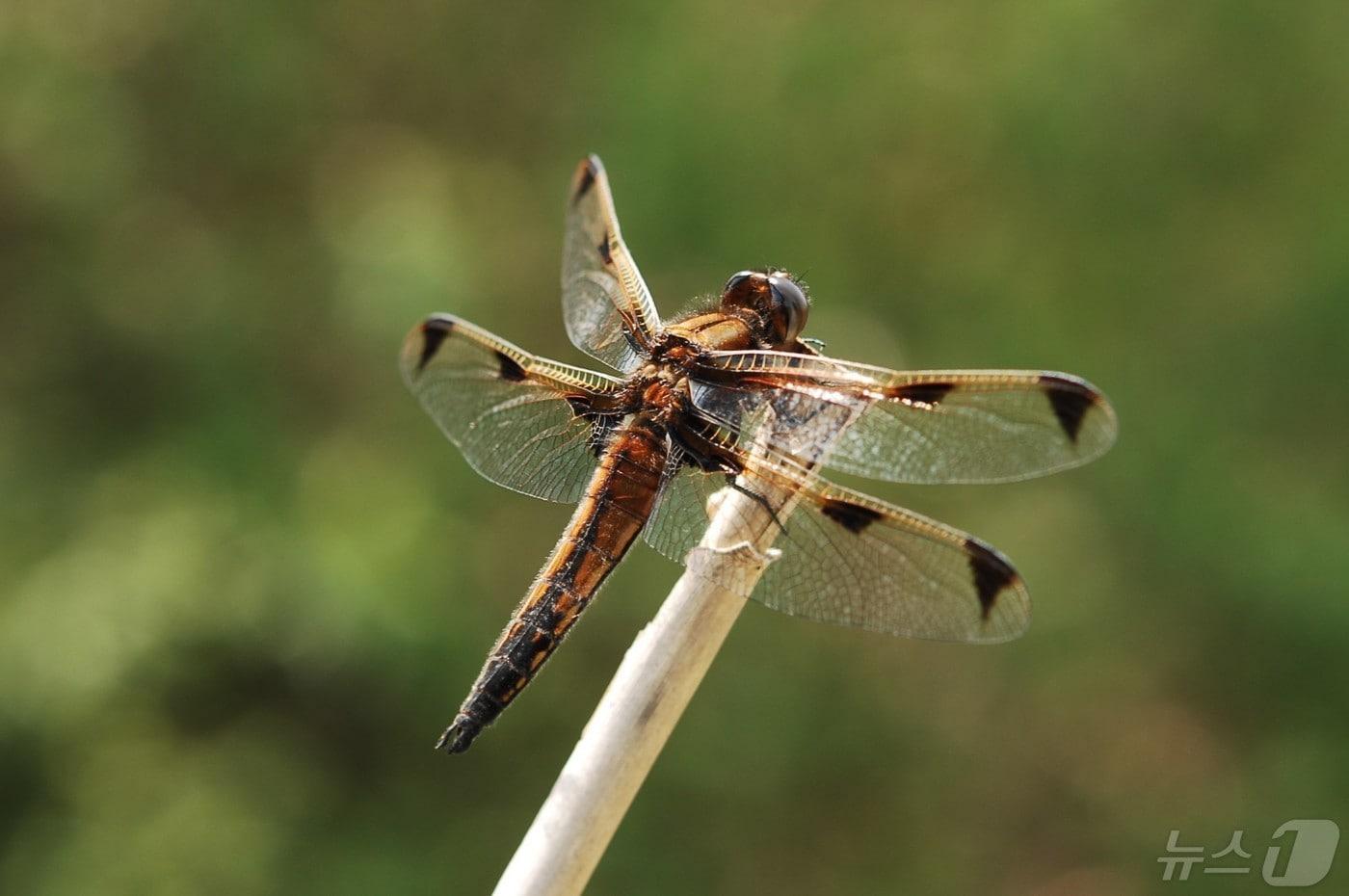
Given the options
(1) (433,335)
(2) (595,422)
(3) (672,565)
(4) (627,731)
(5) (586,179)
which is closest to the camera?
(4) (627,731)

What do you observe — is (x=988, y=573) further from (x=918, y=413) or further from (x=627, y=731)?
(x=627, y=731)

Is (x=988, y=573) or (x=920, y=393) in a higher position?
(x=920, y=393)

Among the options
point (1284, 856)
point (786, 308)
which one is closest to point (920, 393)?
point (786, 308)

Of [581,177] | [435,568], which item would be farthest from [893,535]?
[435,568]

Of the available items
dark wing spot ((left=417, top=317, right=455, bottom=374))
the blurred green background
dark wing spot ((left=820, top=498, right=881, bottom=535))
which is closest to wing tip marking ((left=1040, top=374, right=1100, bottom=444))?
dark wing spot ((left=820, top=498, right=881, bottom=535))

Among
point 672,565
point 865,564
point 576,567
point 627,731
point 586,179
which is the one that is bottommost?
point 627,731

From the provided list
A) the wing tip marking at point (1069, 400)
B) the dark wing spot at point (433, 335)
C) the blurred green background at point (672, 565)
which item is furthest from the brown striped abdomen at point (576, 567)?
the blurred green background at point (672, 565)

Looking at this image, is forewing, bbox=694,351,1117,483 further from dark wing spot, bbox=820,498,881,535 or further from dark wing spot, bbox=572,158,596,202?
dark wing spot, bbox=572,158,596,202

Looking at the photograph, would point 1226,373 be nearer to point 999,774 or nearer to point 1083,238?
point 1083,238
